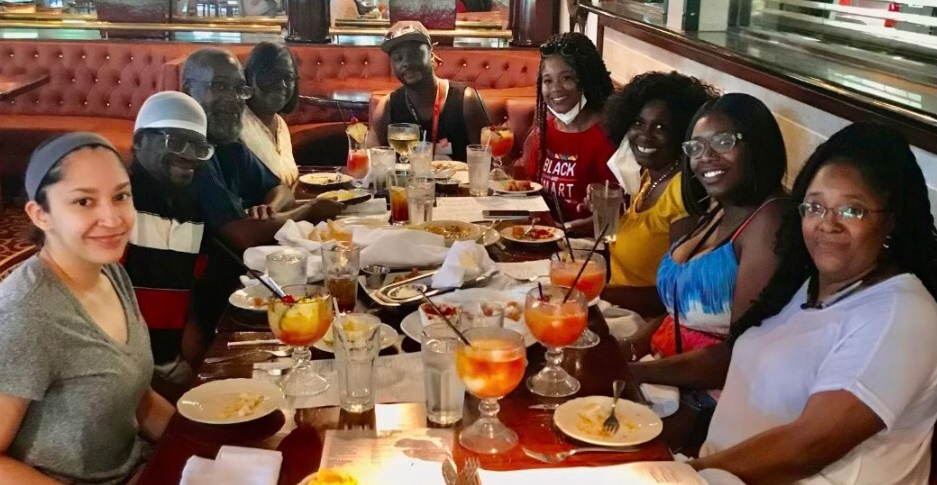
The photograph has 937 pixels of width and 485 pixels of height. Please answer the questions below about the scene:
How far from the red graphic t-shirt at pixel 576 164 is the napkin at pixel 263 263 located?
1.41 m

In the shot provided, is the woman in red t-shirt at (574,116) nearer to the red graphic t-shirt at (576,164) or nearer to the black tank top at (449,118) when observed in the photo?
the red graphic t-shirt at (576,164)

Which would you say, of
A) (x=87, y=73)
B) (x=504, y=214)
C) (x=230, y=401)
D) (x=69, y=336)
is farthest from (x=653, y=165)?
(x=87, y=73)

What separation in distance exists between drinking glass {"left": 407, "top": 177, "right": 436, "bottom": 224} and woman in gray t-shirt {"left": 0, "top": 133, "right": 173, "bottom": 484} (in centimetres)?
110

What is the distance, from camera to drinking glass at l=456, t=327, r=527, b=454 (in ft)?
4.53

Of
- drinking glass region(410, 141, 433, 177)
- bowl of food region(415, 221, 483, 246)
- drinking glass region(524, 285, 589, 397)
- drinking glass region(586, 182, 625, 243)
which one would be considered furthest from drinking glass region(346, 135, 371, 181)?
drinking glass region(524, 285, 589, 397)

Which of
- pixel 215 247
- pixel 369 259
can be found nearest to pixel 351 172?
pixel 215 247

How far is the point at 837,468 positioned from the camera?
1.52 m

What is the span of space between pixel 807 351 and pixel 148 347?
1309mm

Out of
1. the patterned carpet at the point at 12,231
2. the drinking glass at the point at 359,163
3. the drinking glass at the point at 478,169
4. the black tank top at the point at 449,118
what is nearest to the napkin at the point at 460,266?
the drinking glass at the point at 478,169

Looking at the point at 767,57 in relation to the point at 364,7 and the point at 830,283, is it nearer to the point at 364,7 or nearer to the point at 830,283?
the point at 830,283

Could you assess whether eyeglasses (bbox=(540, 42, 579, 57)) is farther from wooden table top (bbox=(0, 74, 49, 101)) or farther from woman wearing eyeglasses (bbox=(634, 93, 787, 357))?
wooden table top (bbox=(0, 74, 49, 101))

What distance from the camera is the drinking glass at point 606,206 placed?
2629 mm

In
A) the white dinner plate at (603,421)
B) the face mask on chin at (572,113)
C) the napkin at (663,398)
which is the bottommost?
the napkin at (663,398)

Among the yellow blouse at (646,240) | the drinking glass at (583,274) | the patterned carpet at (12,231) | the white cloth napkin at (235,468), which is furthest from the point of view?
the patterned carpet at (12,231)
